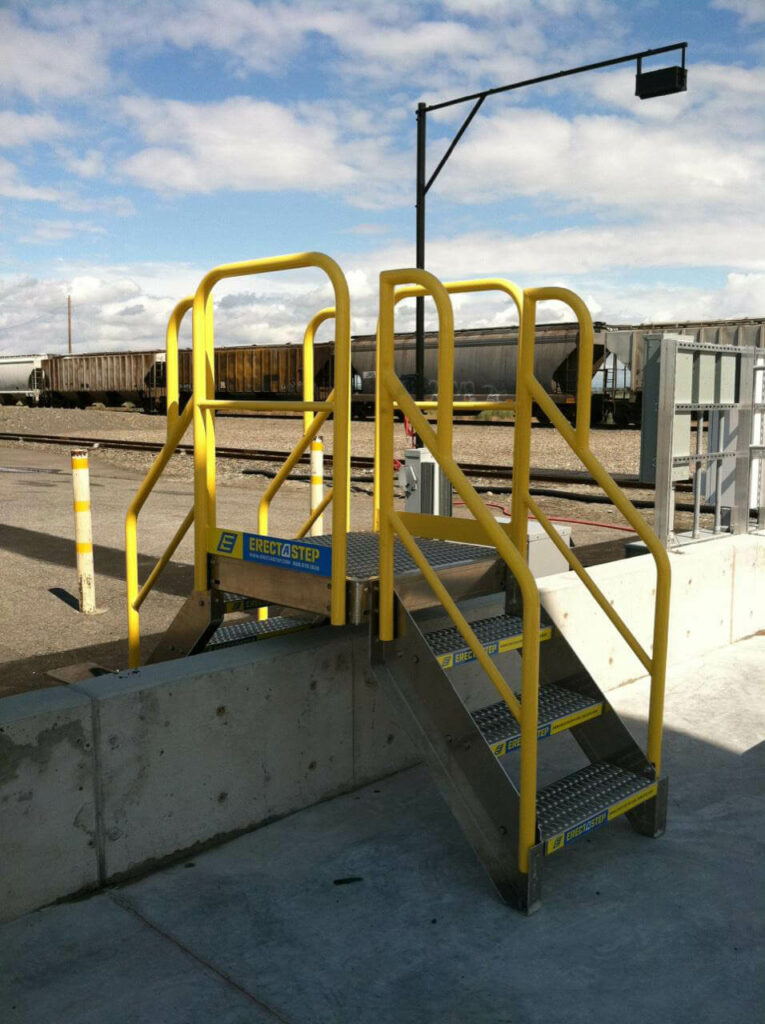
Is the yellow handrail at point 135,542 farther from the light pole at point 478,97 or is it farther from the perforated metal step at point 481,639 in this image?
the light pole at point 478,97

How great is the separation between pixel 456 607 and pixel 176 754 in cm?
131

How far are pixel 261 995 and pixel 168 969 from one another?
346mm

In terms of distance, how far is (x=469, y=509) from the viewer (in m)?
3.37

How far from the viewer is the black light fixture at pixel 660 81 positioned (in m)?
11.9

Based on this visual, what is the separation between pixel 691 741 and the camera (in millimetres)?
5184

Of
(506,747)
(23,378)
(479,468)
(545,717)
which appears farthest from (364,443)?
(23,378)

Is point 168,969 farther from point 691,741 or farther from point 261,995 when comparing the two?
point 691,741

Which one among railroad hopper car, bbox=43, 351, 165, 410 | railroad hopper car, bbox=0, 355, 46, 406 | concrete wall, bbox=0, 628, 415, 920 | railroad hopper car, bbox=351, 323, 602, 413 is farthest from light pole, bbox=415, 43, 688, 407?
railroad hopper car, bbox=0, 355, 46, 406

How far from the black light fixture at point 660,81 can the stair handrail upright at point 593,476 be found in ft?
29.8

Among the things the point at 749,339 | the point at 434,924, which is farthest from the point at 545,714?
the point at 749,339

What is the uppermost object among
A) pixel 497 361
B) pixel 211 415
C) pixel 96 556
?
pixel 497 361

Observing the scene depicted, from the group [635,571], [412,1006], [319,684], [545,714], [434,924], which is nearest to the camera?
[412,1006]

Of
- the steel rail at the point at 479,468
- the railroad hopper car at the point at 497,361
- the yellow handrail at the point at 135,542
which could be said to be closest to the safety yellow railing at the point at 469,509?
the yellow handrail at the point at 135,542

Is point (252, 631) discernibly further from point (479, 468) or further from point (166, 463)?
point (479, 468)
